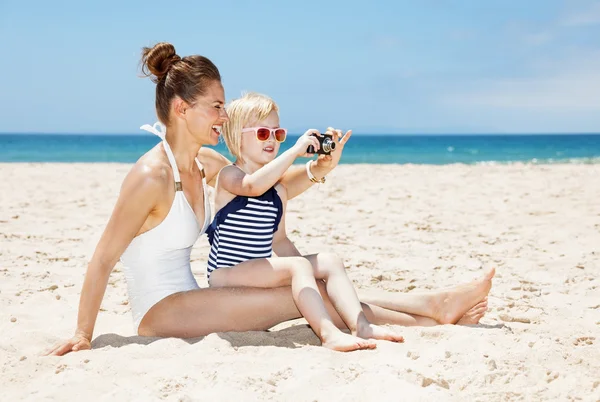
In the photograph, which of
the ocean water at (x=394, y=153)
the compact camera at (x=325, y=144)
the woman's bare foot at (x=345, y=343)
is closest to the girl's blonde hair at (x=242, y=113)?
the compact camera at (x=325, y=144)

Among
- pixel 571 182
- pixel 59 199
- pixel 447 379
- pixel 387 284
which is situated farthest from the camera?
pixel 571 182

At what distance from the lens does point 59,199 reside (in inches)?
368

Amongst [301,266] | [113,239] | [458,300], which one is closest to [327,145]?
[301,266]

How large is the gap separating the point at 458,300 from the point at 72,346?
2037mm

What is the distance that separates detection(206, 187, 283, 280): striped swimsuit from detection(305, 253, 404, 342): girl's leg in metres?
0.29

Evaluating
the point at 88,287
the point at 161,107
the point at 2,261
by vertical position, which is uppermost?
the point at 161,107

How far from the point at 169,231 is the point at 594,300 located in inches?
114

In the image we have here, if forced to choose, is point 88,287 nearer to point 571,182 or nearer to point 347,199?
point 347,199

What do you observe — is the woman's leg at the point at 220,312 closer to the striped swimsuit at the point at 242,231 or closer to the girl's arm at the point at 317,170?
the striped swimsuit at the point at 242,231

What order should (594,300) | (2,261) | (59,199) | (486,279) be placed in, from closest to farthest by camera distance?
(486,279) → (594,300) → (2,261) → (59,199)

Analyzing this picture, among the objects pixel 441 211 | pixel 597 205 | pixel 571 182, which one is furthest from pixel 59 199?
pixel 571 182

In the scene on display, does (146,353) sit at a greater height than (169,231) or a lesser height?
lesser

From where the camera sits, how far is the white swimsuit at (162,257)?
3332mm

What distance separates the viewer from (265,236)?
3.61 meters
